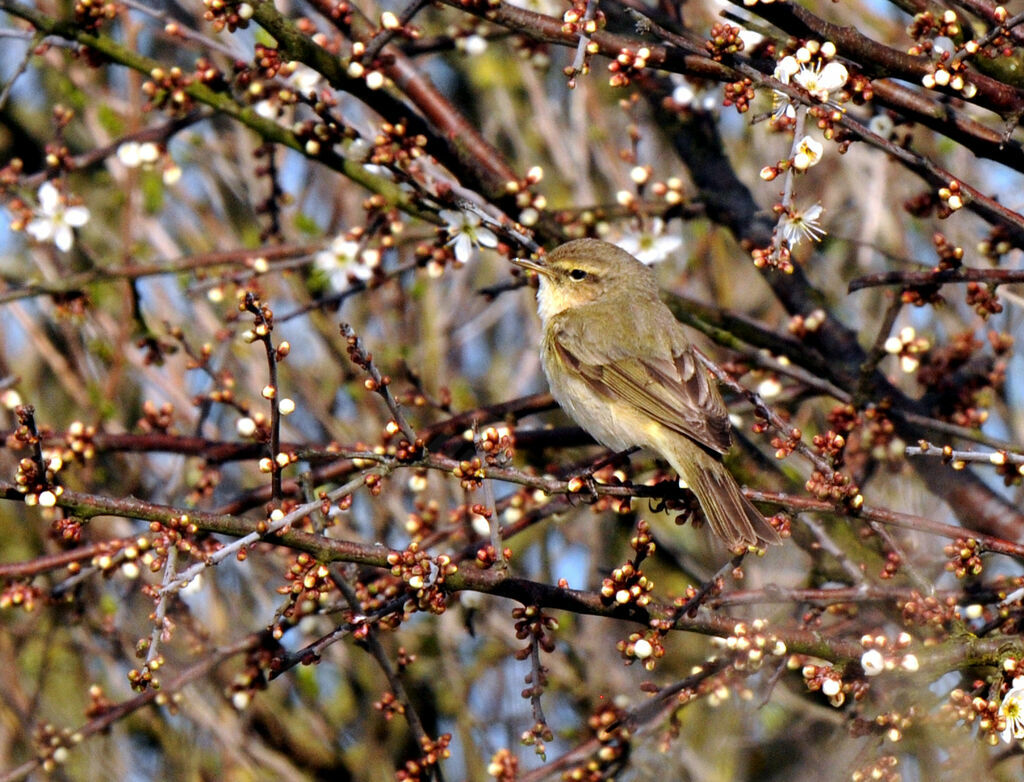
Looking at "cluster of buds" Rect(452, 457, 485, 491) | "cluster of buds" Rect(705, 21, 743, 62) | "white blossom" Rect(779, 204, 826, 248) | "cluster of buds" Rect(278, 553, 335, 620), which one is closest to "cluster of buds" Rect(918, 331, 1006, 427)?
"white blossom" Rect(779, 204, 826, 248)

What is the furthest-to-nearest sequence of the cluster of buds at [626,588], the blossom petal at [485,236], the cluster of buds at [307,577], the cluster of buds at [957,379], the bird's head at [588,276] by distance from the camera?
the bird's head at [588,276] → the cluster of buds at [957,379] → the blossom petal at [485,236] → the cluster of buds at [626,588] → the cluster of buds at [307,577]

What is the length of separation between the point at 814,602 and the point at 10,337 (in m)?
4.71

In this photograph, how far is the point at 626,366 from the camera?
4715 millimetres

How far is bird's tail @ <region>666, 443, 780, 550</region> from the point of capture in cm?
352

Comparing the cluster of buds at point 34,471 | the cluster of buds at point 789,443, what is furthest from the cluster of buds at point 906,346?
the cluster of buds at point 34,471

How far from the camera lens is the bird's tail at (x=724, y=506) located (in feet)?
11.5

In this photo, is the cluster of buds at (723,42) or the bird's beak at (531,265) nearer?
the cluster of buds at (723,42)

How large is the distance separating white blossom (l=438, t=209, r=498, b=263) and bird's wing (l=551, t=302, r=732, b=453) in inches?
31.7

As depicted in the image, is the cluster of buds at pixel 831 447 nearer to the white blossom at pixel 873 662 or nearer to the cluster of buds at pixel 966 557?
the cluster of buds at pixel 966 557

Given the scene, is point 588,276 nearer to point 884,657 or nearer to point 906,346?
point 906,346

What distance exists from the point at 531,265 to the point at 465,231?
30 cm

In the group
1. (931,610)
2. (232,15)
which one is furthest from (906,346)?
(232,15)

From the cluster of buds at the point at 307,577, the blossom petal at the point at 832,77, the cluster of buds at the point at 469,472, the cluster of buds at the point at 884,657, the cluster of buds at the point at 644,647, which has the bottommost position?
the cluster of buds at the point at 884,657

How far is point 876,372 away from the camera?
421 centimetres
